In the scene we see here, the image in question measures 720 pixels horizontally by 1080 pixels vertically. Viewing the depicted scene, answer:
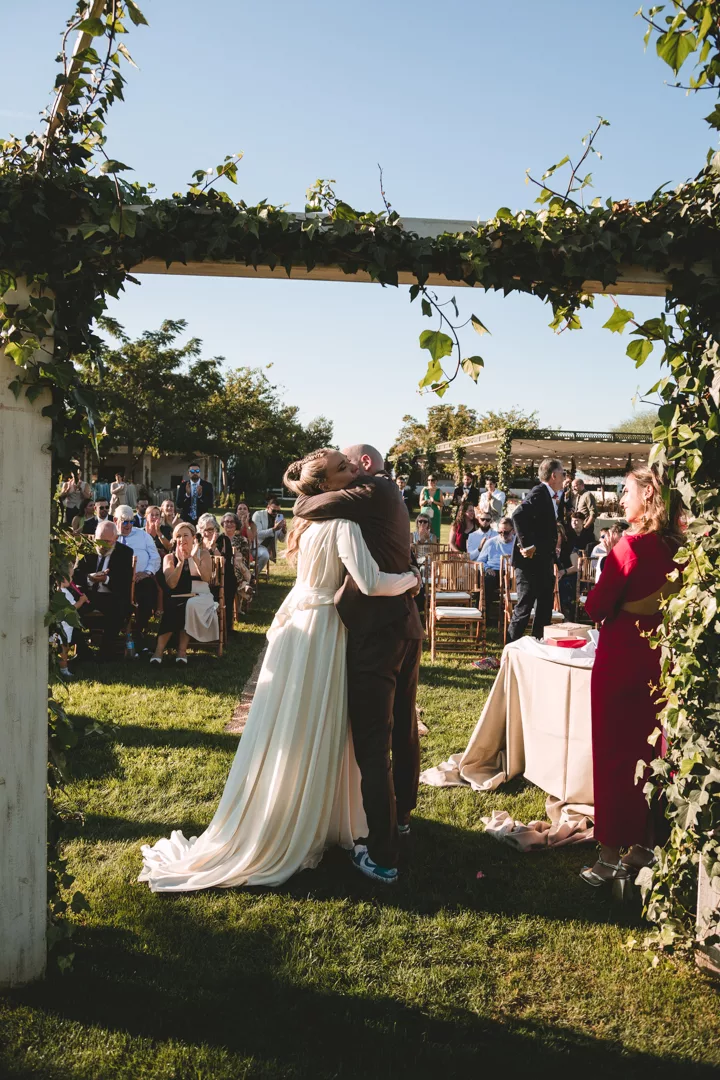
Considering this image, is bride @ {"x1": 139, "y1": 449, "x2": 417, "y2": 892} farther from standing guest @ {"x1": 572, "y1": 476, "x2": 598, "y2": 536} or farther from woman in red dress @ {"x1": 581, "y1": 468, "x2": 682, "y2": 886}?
standing guest @ {"x1": 572, "y1": 476, "x2": 598, "y2": 536}

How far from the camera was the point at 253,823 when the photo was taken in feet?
13.2

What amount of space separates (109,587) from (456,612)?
4100mm

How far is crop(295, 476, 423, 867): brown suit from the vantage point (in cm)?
398

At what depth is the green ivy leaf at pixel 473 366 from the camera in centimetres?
308

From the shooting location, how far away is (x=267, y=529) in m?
15.7

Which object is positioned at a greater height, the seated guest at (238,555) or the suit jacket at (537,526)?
the suit jacket at (537,526)

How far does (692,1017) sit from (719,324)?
2647mm

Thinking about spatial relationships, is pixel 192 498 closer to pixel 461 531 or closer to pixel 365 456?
pixel 461 531

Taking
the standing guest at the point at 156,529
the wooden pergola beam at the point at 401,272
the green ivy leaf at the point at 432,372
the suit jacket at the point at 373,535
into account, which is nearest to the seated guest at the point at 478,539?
the standing guest at the point at 156,529

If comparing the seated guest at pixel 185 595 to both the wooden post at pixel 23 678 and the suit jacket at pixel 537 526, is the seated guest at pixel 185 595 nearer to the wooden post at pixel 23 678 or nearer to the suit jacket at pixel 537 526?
the suit jacket at pixel 537 526

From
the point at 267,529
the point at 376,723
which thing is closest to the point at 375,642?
the point at 376,723

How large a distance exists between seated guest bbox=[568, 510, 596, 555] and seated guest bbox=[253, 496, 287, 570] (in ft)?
17.3

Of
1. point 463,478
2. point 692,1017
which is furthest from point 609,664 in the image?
point 463,478

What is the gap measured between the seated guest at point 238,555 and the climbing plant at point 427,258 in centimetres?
778
